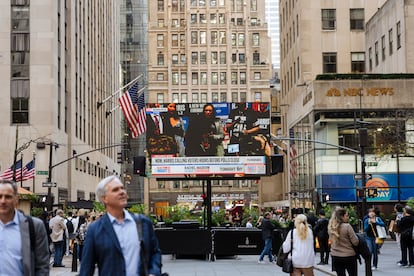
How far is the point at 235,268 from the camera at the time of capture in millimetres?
23766

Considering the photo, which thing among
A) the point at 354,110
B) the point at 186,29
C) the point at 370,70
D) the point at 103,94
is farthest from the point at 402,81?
the point at 186,29

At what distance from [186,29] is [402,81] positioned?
268 ft

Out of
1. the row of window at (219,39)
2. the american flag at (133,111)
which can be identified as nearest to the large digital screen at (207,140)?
the american flag at (133,111)

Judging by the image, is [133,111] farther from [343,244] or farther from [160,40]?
[160,40]

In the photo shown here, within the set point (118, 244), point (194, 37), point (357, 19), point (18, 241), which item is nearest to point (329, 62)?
point (357, 19)

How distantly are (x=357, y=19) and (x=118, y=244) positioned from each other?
6309 centimetres

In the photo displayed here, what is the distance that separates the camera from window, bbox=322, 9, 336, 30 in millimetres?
65688

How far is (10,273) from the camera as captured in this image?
6.41 metres

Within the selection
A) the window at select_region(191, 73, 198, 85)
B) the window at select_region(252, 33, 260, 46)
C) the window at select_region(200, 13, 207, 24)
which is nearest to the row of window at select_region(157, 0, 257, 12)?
the window at select_region(200, 13, 207, 24)

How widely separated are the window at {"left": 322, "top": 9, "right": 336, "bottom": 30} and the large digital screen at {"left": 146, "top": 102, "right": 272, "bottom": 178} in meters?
40.8

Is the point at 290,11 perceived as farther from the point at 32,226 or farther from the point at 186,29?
the point at 32,226

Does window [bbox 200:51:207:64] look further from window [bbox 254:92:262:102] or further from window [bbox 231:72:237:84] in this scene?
window [bbox 254:92:262:102]

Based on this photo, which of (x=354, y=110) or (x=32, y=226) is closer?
(x=32, y=226)

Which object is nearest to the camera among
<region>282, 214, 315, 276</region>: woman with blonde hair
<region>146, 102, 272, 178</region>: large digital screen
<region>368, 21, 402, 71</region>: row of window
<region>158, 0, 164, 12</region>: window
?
<region>282, 214, 315, 276</region>: woman with blonde hair
